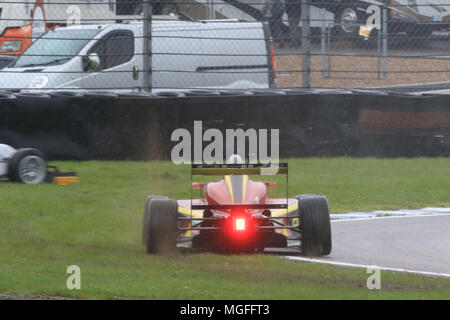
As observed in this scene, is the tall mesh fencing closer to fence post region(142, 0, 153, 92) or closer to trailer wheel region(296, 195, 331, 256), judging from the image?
fence post region(142, 0, 153, 92)

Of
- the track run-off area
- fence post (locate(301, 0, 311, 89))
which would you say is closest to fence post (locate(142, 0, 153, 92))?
fence post (locate(301, 0, 311, 89))

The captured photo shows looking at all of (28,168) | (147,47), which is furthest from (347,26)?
(28,168)

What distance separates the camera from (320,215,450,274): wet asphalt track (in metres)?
7.89

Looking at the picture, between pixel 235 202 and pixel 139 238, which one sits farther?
pixel 139 238

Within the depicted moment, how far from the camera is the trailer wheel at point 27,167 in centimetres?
1109

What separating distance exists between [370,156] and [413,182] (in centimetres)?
122

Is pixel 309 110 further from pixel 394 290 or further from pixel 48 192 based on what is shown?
pixel 394 290

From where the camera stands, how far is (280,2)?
15.3 m

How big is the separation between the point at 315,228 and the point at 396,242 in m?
1.31

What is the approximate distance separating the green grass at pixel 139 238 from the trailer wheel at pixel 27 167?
6.5 inches

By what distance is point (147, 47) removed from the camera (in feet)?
43.1

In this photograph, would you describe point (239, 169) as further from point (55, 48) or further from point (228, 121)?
point (55, 48)

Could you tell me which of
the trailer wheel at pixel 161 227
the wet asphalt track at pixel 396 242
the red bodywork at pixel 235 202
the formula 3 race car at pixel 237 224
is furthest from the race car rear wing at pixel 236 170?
the wet asphalt track at pixel 396 242

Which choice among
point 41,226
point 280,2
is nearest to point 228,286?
point 41,226
